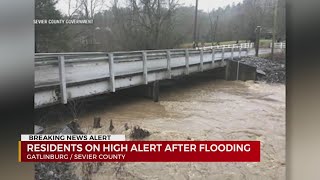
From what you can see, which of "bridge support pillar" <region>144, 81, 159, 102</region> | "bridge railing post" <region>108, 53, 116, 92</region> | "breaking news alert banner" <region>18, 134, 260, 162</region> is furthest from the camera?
"bridge support pillar" <region>144, 81, 159, 102</region>

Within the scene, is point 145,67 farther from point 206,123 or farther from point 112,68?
point 206,123

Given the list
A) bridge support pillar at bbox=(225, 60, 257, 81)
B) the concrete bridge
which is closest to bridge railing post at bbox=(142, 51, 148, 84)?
the concrete bridge

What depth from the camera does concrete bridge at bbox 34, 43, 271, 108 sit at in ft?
9.54

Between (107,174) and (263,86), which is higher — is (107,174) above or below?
below

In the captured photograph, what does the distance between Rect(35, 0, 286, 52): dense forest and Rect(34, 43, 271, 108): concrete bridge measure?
68 mm

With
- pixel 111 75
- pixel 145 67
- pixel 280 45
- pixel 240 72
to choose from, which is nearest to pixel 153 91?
pixel 145 67

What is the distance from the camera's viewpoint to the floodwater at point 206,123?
293 centimetres

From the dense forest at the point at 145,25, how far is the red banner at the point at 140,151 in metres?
0.75

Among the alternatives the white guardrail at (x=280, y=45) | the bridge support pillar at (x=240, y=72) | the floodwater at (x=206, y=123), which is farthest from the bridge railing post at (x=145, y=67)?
the white guardrail at (x=280, y=45)

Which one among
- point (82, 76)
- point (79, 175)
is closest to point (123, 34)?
point (82, 76)

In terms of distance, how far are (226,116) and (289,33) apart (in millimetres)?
814

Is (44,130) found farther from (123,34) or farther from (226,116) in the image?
(226,116)

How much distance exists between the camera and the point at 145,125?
3025 millimetres

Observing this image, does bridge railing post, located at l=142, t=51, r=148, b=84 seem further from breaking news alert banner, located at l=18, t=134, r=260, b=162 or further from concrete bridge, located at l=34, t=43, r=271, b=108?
breaking news alert banner, located at l=18, t=134, r=260, b=162
